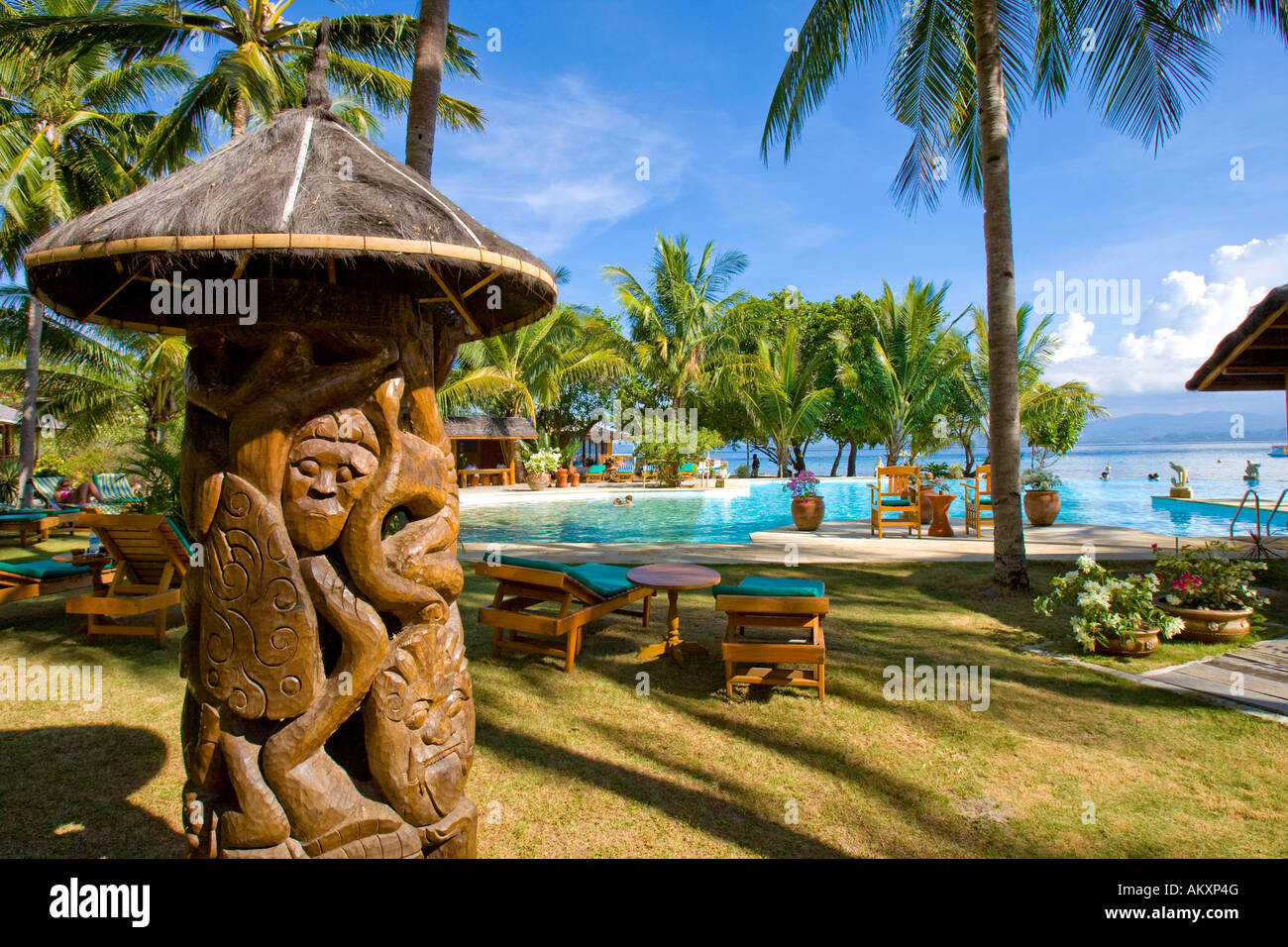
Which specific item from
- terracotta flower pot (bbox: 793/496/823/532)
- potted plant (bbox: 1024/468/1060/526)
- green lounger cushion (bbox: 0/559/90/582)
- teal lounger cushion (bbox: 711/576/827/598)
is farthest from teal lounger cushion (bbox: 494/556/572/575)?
potted plant (bbox: 1024/468/1060/526)

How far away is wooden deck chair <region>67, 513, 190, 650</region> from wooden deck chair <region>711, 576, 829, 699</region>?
4.21 meters

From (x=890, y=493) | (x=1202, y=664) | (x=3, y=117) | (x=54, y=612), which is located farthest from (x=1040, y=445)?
(x=3, y=117)

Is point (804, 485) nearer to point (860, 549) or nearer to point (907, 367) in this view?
point (860, 549)

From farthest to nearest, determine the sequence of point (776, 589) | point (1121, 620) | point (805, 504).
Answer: point (805, 504) < point (1121, 620) < point (776, 589)

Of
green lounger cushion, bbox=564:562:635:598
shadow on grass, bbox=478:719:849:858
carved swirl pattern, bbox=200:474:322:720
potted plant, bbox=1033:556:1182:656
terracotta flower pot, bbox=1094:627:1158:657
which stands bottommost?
shadow on grass, bbox=478:719:849:858

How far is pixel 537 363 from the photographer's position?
90.0 feet

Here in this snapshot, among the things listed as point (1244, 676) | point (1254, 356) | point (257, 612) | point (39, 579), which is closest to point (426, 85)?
point (257, 612)

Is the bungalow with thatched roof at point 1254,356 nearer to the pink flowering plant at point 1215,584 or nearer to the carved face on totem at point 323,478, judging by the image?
the pink flowering plant at point 1215,584

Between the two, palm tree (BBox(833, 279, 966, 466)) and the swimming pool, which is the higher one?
palm tree (BBox(833, 279, 966, 466))

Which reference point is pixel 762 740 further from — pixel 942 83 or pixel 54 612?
pixel 942 83

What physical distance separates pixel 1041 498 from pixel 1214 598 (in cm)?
667

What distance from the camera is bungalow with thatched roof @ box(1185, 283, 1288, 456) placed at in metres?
5.58

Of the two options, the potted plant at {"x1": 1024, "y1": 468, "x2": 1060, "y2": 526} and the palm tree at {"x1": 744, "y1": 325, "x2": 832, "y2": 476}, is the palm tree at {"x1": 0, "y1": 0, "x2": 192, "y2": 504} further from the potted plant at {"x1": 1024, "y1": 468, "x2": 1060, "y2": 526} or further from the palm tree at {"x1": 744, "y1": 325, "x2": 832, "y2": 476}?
the palm tree at {"x1": 744, "y1": 325, "x2": 832, "y2": 476}

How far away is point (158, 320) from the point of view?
9.48 feet
